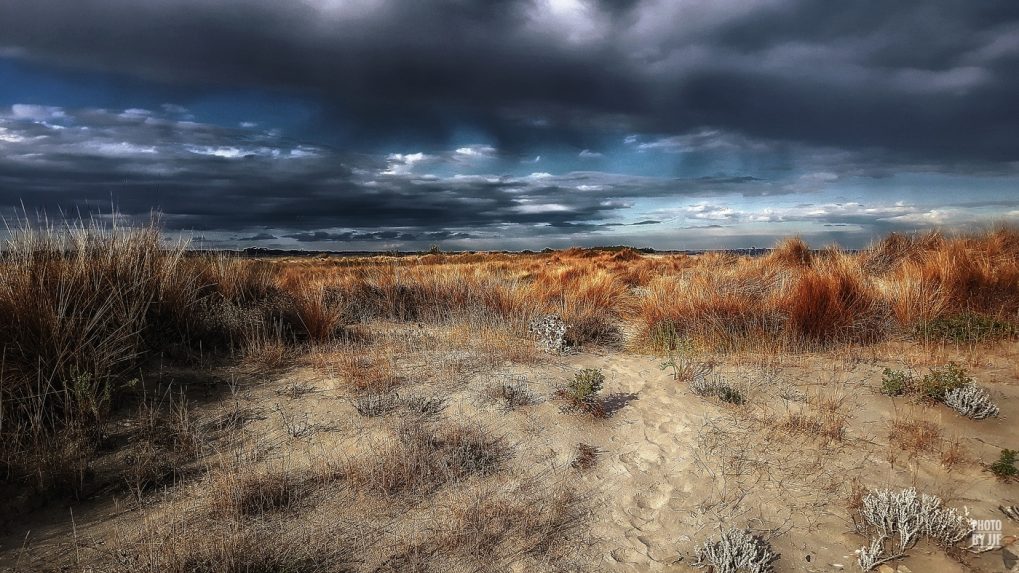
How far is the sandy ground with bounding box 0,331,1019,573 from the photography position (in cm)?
323

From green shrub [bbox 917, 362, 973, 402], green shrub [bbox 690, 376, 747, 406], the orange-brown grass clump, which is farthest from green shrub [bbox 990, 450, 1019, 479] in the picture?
the orange-brown grass clump

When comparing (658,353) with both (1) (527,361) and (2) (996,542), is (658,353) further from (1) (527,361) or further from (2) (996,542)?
(2) (996,542)

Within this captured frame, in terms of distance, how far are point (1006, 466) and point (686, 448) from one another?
227 centimetres

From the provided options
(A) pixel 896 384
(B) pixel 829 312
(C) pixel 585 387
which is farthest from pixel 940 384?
(C) pixel 585 387

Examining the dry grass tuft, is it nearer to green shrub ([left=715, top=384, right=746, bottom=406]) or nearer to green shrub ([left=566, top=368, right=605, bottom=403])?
green shrub ([left=715, top=384, right=746, bottom=406])

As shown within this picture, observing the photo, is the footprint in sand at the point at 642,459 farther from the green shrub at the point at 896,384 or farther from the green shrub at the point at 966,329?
the green shrub at the point at 966,329

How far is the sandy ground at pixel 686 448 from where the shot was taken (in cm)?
323

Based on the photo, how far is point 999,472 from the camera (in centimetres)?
372

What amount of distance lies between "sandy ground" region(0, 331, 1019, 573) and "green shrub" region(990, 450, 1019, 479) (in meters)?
0.08

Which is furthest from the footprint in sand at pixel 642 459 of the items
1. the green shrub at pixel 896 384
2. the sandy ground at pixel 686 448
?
the green shrub at pixel 896 384

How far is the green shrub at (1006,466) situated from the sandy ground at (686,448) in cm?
8

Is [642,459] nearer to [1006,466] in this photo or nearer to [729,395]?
[729,395]

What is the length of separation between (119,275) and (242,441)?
3074mm

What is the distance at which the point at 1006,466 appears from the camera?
371 cm
